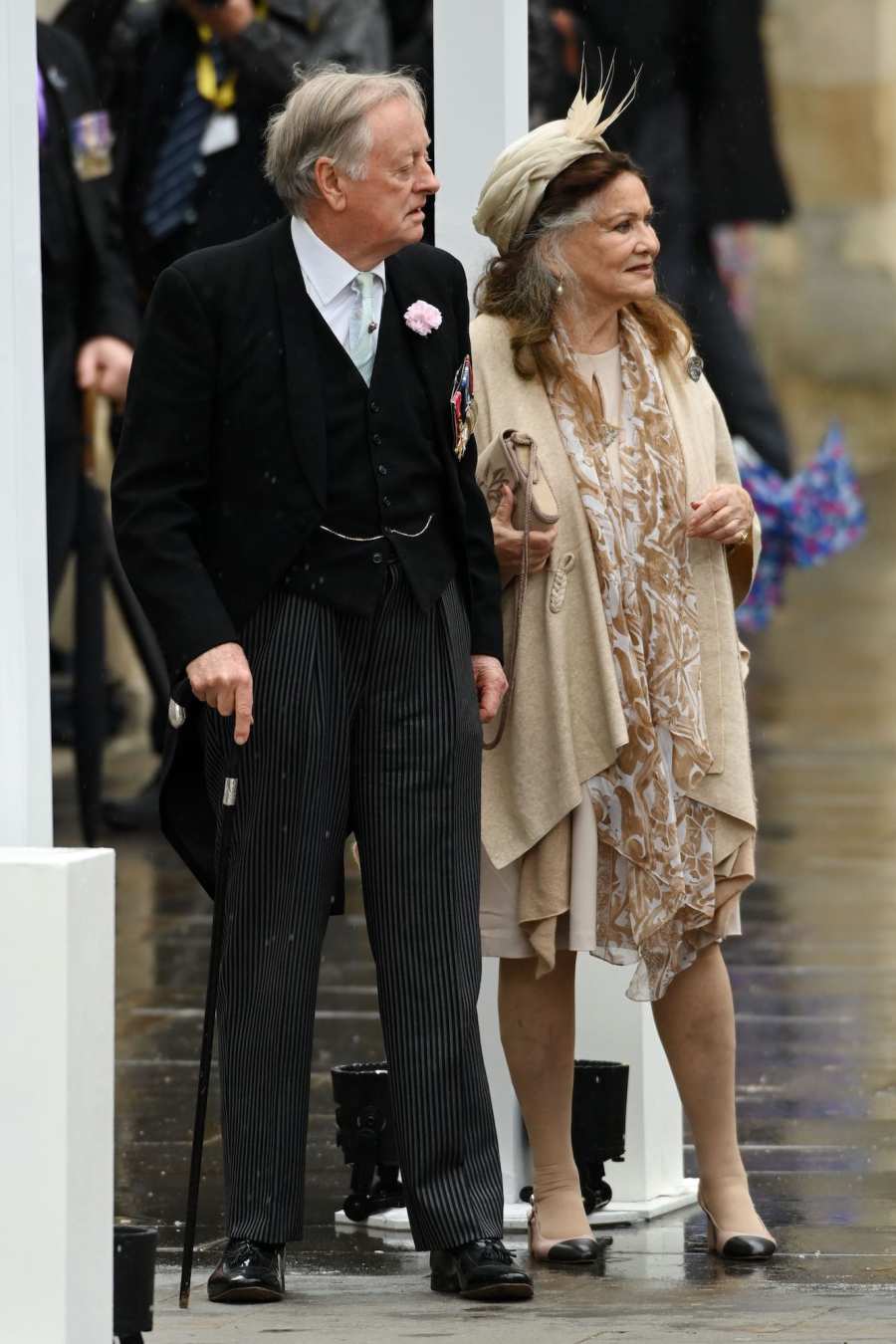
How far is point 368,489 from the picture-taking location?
4.54 m

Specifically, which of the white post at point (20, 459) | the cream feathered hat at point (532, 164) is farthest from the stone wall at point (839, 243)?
the white post at point (20, 459)

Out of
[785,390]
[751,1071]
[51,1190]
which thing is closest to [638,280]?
[51,1190]

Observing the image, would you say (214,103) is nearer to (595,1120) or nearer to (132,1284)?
(595,1120)

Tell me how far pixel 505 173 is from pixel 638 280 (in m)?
0.29

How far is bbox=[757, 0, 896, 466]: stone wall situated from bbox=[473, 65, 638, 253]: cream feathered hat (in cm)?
1466

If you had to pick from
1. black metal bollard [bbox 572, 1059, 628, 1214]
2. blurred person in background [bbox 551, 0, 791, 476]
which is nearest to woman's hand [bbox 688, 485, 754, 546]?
black metal bollard [bbox 572, 1059, 628, 1214]

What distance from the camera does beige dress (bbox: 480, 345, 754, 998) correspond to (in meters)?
4.86

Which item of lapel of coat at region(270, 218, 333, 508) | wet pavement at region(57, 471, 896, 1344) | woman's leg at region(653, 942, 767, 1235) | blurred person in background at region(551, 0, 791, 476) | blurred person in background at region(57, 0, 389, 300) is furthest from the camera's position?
blurred person in background at region(551, 0, 791, 476)

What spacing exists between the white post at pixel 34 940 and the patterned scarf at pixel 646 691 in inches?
49.0

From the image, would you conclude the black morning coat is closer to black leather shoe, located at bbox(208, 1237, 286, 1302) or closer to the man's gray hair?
the man's gray hair

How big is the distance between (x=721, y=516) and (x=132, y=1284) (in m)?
1.64

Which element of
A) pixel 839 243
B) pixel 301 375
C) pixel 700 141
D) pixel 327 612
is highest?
pixel 839 243

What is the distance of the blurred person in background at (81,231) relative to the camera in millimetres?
9445

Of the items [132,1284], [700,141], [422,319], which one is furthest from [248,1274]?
[700,141]
